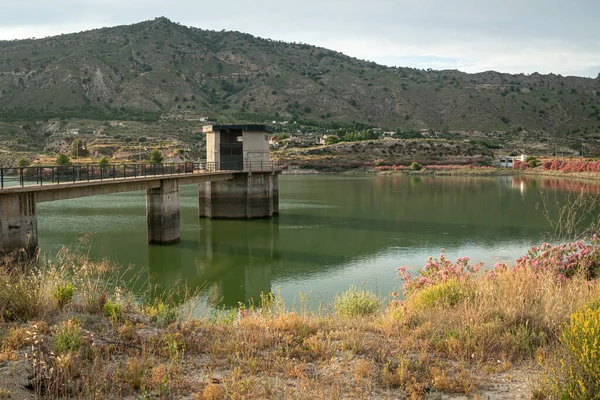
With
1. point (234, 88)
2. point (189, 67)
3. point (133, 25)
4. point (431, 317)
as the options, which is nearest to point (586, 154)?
→ point (234, 88)

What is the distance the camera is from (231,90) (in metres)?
147

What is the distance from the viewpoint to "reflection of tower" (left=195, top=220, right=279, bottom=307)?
17.7m

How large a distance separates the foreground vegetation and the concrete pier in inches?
1032

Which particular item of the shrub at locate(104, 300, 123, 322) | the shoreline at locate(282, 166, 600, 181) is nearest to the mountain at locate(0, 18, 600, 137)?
the shoreline at locate(282, 166, 600, 181)

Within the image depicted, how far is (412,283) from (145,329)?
630 cm

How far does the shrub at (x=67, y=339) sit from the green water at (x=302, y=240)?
7541 mm

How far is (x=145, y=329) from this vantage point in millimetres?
7129

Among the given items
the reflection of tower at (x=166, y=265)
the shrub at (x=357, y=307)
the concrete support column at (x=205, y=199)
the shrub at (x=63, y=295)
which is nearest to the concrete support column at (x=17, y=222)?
the reflection of tower at (x=166, y=265)

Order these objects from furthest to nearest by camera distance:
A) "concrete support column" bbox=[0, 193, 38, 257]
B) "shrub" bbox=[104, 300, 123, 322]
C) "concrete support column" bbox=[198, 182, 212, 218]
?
"concrete support column" bbox=[198, 182, 212, 218] < "concrete support column" bbox=[0, 193, 38, 257] < "shrub" bbox=[104, 300, 123, 322]

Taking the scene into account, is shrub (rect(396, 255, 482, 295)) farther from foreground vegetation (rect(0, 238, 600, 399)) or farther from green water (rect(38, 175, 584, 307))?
green water (rect(38, 175, 584, 307))

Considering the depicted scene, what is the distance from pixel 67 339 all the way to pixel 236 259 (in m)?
17.7

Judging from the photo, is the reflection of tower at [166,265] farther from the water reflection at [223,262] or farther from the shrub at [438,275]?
the shrub at [438,275]

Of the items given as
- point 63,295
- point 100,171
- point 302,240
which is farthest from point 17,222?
point 302,240

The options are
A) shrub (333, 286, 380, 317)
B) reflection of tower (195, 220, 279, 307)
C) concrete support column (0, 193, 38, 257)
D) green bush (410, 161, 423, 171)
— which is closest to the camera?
shrub (333, 286, 380, 317)
